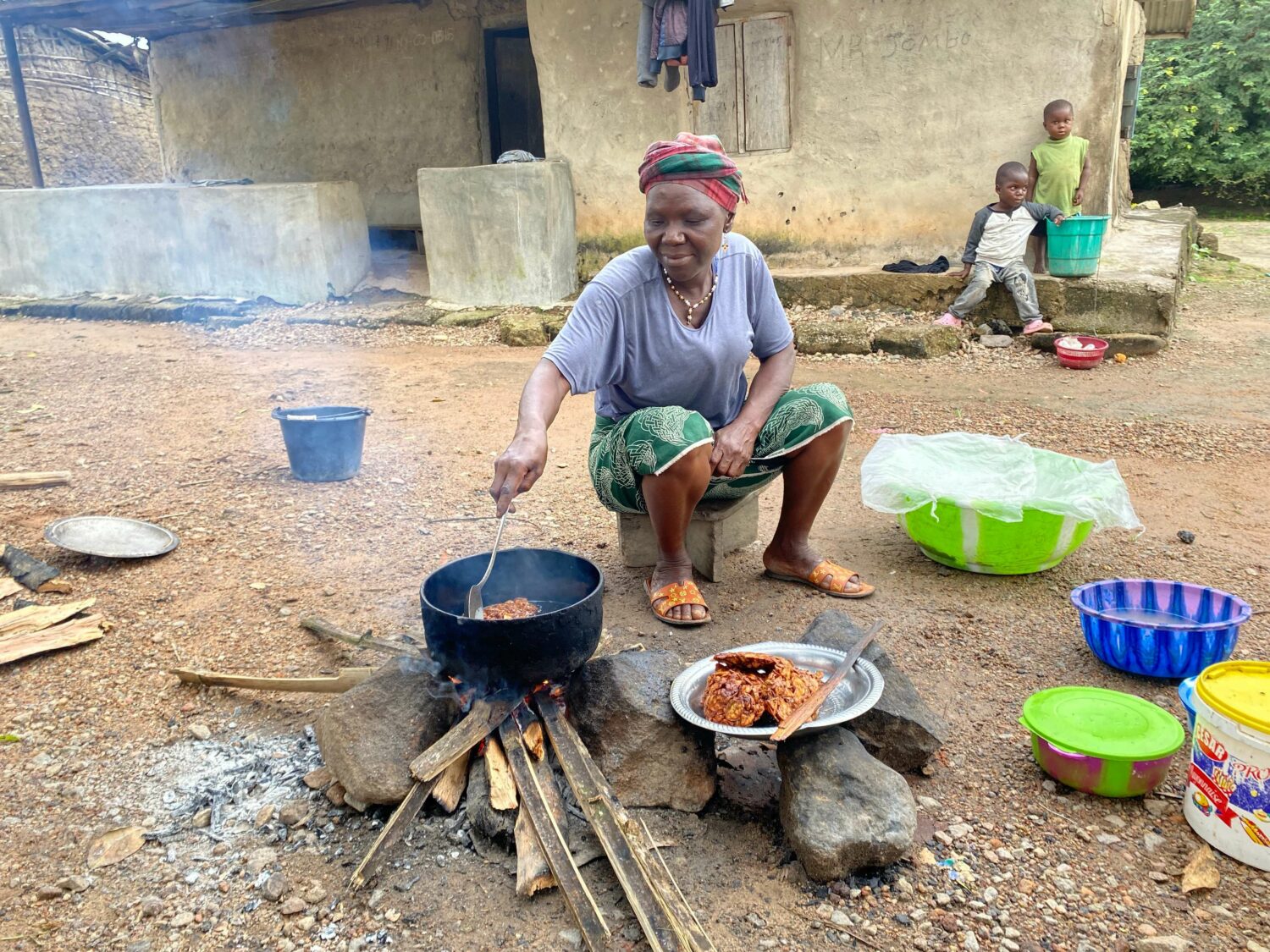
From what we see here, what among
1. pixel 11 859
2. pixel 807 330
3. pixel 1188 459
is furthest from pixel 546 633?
pixel 807 330

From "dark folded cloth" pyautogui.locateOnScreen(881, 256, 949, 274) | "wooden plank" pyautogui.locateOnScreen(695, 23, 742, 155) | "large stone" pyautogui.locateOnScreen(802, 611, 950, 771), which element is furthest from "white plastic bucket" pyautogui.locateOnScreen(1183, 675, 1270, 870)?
"wooden plank" pyautogui.locateOnScreen(695, 23, 742, 155)

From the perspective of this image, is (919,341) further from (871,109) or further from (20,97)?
(20,97)

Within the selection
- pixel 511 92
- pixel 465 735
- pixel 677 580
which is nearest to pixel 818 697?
pixel 465 735

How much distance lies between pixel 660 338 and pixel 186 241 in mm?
8553

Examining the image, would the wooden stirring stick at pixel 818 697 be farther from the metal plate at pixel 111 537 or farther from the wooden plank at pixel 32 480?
the wooden plank at pixel 32 480

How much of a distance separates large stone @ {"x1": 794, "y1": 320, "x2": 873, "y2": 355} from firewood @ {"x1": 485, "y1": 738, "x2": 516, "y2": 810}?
18.2 feet

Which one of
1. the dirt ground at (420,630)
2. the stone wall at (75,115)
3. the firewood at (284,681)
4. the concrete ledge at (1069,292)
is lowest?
the dirt ground at (420,630)

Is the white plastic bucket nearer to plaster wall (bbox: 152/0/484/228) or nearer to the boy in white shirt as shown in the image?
the boy in white shirt

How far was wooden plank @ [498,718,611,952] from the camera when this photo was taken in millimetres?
1831

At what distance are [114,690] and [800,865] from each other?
2.08m

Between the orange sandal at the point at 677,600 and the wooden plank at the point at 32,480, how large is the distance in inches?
124

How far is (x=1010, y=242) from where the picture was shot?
711 centimetres

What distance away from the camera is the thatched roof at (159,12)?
10305 mm

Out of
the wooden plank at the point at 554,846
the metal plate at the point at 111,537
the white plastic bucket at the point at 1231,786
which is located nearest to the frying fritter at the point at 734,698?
the wooden plank at the point at 554,846
